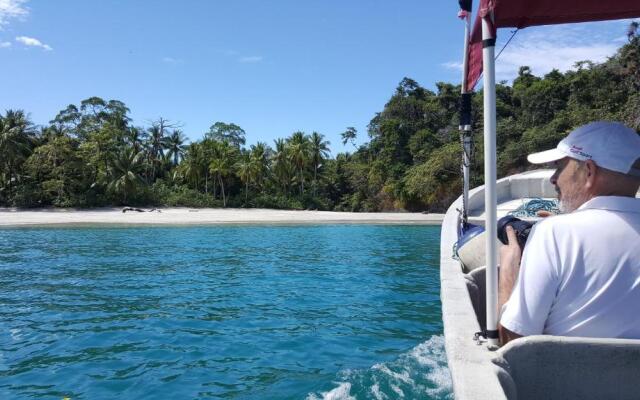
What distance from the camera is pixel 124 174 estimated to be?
50906 millimetres

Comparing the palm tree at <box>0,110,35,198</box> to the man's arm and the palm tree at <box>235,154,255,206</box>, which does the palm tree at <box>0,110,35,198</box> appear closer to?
the palm tree at <box>235,154,255,206</box>

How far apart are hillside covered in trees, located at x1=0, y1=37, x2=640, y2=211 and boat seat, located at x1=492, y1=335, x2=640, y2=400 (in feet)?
114

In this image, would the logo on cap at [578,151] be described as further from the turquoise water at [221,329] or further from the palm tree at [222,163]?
the palm tree at [222,163]

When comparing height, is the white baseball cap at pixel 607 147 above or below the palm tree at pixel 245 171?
below

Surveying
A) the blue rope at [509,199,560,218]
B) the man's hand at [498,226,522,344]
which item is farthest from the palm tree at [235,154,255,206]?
the man's hand at [498,226,522,344]

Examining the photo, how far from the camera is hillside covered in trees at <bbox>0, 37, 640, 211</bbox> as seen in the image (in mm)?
43344

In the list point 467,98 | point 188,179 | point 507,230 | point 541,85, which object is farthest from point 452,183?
point 507,230

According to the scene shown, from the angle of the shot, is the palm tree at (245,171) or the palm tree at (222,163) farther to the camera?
the palm tree at (245,171)

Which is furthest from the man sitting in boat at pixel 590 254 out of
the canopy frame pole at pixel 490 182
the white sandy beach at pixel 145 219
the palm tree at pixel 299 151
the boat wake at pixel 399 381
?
the palm tree at pixel 299 151

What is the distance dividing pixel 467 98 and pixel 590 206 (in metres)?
4.16

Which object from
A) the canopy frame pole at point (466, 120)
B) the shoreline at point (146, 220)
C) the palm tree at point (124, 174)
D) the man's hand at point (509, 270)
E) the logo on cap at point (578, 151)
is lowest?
the shoreline at point (146, 220)

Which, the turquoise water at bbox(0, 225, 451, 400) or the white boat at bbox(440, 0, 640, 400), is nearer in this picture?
the white boat at bbox(440, 0, 640, 400)

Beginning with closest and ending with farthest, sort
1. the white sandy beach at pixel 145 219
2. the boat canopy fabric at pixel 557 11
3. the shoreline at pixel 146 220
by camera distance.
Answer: the boat canopy fabric at pixel 557 11 → the shoreline at pixel 146 220 → the white sandy beach at pixel 145 219

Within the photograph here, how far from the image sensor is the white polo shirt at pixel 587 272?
1975mm
